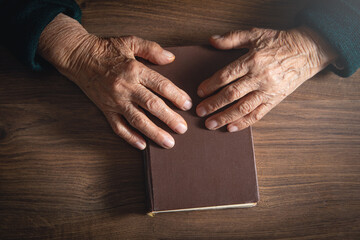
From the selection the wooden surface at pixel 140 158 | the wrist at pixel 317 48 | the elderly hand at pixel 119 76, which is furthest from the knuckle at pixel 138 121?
the wrist at pixel 317 48

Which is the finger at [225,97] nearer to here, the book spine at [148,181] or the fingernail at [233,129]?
the fingernail at [233,129]

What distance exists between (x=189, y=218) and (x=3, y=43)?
72cm

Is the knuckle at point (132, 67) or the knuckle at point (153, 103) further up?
the knuckle at point (132, 67)

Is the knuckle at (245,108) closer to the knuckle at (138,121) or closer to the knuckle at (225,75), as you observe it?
the knuckle at (225,75)

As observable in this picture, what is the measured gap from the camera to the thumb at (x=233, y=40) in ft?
2.36

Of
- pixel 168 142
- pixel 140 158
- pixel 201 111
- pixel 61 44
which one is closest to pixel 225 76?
pixel 201 111

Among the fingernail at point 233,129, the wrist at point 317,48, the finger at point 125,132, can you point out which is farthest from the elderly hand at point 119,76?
the wrist at point 317,48

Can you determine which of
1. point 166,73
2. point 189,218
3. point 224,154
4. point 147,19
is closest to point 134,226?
point 189,218

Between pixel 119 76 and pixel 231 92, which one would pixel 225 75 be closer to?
pixel 231 92

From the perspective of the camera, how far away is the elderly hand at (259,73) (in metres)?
0.70

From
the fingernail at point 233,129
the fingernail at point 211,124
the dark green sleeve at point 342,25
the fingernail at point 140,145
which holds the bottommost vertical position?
the fingernail at point 140,145

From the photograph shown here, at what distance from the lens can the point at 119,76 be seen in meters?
0.69

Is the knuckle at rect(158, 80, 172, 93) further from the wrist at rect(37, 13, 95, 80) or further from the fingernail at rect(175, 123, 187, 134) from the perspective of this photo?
the wrist at rect(37, 13, 95, 80)

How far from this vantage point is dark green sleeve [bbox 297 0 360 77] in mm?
711
